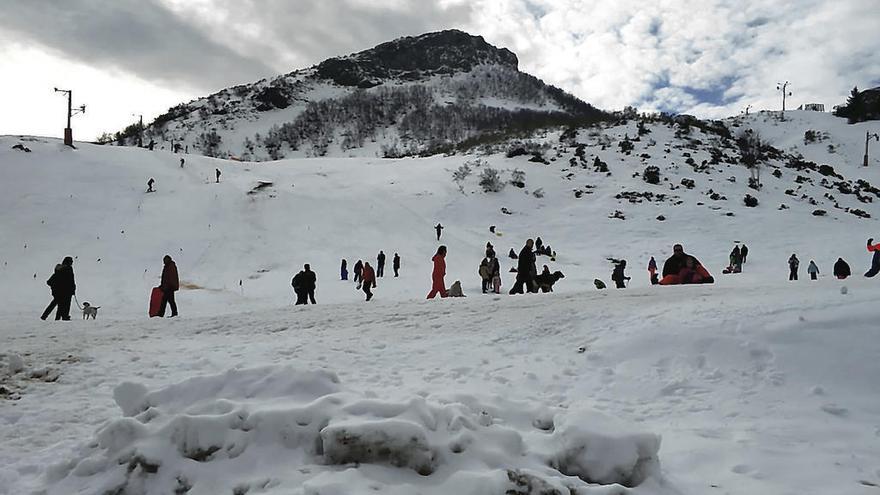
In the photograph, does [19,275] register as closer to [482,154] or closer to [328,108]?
[482,154]

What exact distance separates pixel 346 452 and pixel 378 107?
113541mm

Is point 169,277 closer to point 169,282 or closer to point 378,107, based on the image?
point 169,282

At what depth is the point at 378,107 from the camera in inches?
4439

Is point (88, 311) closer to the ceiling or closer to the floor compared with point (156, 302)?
closer to the floor

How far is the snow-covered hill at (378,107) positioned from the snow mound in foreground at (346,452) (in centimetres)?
6028

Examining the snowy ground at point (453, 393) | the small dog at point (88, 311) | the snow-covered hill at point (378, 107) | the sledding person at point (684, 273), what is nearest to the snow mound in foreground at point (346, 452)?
the snowy ground at point (453, 393)

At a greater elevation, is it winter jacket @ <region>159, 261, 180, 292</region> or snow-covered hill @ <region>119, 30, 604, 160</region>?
snow-covered hill @ <region>119, 30, 604, 160</region>

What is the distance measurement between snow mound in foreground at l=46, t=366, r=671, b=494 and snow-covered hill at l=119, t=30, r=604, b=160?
198 feet

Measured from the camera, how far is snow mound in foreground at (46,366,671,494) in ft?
11.6

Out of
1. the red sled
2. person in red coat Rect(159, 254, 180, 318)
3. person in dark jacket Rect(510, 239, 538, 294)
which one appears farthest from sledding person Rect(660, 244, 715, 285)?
the red sled

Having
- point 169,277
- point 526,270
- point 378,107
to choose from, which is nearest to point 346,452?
point 169,277

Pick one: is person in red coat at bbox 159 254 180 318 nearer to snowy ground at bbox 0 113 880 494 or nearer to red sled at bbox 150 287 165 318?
red sled at bbox 150 287 165 318

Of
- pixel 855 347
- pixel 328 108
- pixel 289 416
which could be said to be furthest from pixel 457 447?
pixel 328 108

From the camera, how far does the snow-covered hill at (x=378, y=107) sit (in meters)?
91.2
